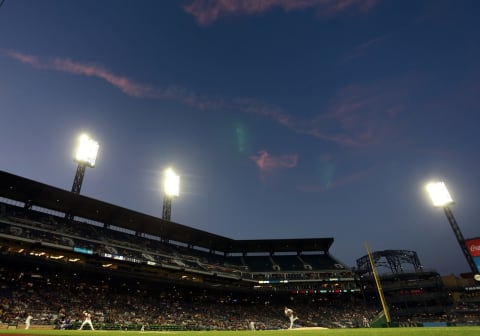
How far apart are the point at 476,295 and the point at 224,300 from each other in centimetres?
5111

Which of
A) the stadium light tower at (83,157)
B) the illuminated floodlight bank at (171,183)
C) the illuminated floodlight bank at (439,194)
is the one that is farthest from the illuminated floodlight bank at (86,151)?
the illuminated floodlight bank at (439,194)

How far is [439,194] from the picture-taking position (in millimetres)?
Result: 39469

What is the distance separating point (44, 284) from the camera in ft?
111

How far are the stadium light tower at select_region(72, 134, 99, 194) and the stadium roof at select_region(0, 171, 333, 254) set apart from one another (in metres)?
2.05

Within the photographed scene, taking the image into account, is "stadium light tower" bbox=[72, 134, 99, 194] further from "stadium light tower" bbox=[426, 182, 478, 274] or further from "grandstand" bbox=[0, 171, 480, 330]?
"stadium light tower" bbox=[426, 182, 478, 274]

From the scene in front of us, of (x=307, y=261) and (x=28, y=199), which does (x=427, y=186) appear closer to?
(x=307, y=261)

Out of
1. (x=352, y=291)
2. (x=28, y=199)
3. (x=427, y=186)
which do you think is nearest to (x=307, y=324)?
(x=352, y=291)

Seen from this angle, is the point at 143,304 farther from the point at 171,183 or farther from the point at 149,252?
the point at 171,183

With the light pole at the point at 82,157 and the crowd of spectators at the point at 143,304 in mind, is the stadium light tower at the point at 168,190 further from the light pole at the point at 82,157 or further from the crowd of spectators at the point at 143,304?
the light pole at the point at 82,157

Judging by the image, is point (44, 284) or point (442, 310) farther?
point (442, 310)

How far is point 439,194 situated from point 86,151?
50.4 m

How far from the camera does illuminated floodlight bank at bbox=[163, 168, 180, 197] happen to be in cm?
5066

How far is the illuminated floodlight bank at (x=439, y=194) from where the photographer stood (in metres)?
39.1

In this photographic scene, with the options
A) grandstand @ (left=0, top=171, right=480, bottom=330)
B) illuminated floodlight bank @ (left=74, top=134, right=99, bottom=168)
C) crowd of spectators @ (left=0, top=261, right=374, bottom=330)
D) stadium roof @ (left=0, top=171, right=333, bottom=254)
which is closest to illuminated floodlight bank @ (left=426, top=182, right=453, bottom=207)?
grandstand @ (left=0, top=171, right=480, bottom=330)
